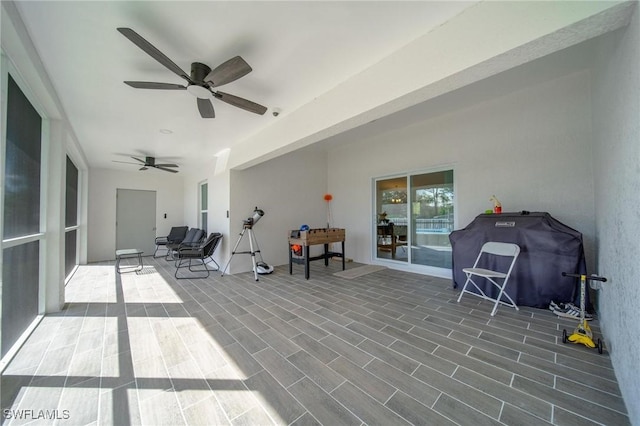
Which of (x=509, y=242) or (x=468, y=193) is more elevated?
(x=468, y=193)

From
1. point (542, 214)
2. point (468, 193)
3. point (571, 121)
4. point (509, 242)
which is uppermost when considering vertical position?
point (571, 121)

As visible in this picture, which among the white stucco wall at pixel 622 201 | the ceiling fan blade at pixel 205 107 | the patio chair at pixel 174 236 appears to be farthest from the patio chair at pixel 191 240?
the white stucco wall at pixel 622 201

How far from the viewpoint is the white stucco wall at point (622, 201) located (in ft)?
4.32

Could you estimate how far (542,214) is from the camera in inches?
123

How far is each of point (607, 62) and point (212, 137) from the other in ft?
16.6

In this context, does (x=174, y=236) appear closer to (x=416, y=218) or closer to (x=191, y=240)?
(x=191, y=240)

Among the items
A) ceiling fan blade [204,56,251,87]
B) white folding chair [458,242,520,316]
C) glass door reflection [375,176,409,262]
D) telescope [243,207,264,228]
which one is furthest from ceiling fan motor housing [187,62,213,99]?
glass door reflection [375,176,409,262]

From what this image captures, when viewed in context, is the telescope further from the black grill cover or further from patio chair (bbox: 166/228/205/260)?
the black grill cover

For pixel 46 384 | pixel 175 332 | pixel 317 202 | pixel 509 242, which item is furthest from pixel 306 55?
pixel 317 202

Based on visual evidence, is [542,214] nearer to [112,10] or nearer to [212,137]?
[112,10]

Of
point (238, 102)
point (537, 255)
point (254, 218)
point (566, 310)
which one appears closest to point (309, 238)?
point (254, 218)

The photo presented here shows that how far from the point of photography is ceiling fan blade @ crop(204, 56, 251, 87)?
1792mm

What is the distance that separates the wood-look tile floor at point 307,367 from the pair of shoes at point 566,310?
92 millimetres

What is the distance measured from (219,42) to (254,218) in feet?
11.7
